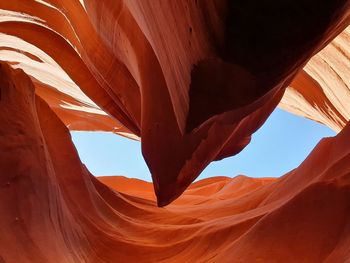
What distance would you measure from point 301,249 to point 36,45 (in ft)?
9.60

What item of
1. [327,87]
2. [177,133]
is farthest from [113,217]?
[327,87]

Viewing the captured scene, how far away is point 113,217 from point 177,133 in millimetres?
1262

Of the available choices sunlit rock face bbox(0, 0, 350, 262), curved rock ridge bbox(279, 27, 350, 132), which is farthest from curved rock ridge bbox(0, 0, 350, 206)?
curved rock ridge bbox(279, 27, 350, 132)

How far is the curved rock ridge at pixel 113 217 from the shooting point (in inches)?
93.8

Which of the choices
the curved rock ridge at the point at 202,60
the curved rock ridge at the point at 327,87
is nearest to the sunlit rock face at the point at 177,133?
the curved rock ridge at the point at 202,60

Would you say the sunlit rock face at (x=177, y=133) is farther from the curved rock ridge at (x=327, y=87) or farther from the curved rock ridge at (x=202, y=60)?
the curved rock ridge at (x=327, y=87)

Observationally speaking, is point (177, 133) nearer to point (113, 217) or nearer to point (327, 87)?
point (113, 217)

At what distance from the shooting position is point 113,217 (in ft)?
12.5

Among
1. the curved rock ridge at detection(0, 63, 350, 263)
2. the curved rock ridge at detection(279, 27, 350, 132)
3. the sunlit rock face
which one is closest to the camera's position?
the curved rock ridge at detection(0, 63, 350, 263)

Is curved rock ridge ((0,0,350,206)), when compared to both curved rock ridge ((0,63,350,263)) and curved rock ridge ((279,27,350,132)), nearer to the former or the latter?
curved rock ridge ((0,63,350,263))

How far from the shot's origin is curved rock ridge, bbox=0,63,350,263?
2.38 m

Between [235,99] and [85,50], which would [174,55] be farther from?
[85,50]

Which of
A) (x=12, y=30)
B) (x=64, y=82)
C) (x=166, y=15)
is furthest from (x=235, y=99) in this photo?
(x=64, y=82)

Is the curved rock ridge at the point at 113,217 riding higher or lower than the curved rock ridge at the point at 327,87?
lower
